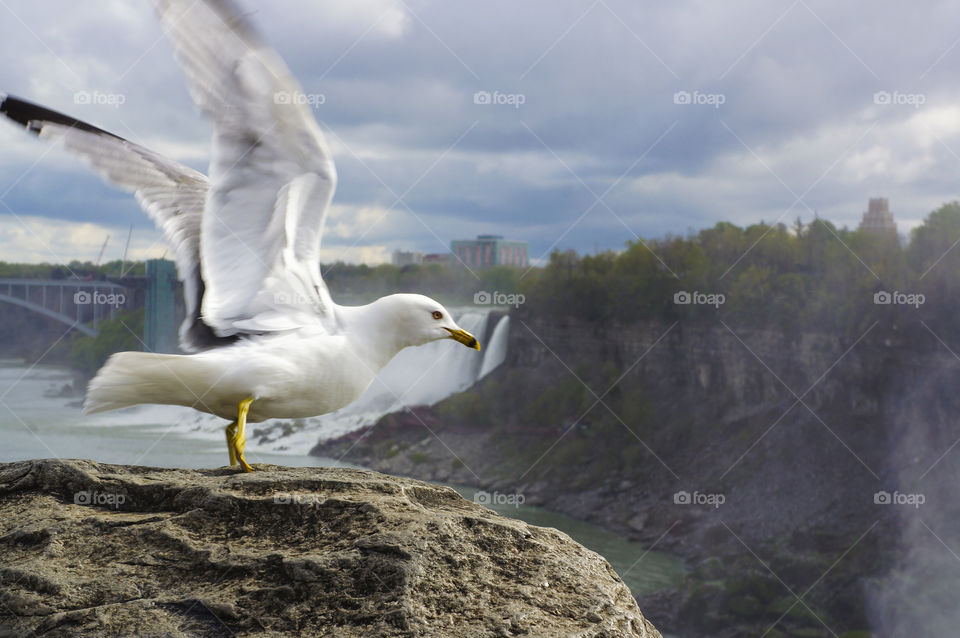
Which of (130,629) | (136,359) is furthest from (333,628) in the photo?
(136,359)

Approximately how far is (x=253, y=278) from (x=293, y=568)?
2.18m

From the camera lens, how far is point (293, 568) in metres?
3.02

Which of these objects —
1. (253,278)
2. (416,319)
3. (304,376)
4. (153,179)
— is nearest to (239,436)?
(304,376)

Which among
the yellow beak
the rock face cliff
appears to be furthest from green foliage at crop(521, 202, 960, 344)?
the yellow beak

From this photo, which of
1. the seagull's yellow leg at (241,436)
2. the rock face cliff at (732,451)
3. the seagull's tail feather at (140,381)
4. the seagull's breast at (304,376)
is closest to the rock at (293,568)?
the seagull's yellow leg at (241,436)

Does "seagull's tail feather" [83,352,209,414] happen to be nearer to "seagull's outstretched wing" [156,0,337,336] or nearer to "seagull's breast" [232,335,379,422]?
"seagull's breast" [232,335,379,422]

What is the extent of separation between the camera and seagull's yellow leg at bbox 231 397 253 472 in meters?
4.09

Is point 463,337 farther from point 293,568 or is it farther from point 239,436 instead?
point 293,568

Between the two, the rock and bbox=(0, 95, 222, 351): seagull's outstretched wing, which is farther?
bbox=(0, 95, 222, 351): seagull's outstretched wing

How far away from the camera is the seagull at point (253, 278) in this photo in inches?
169

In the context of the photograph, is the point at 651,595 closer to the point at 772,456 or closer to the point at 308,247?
the point at 772,456

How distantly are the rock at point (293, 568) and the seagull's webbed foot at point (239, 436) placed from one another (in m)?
0.42

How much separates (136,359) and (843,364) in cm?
4701

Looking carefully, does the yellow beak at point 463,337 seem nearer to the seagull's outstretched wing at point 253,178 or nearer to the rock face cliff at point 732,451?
the seagull's outstretched wing at point 253,178
